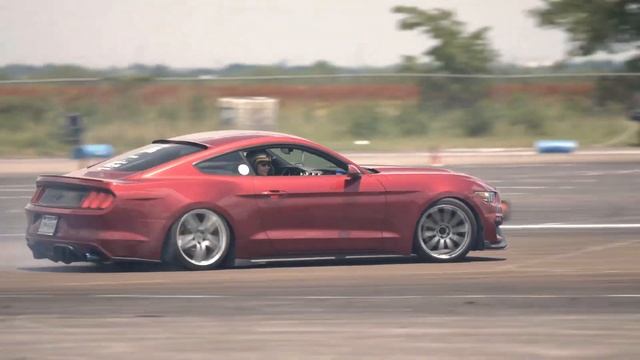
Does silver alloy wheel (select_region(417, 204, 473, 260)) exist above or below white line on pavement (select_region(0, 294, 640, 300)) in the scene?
above

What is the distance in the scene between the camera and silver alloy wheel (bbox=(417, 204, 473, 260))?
12359mm

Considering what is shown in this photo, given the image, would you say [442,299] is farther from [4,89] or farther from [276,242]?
[4,89]

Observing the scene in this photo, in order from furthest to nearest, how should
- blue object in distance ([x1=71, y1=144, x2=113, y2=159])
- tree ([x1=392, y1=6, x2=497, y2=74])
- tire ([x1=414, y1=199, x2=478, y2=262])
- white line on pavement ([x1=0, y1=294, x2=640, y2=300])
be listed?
tree ([x1=392, y1=6, x2=497, y2=74]) → blue object in distance ([x1=71, y1=144, x2=113, y2=159]) → tire ([x1=414, y1=199, x2=478, y2=262]) → white line on pavement ([x1=0, y1=294, x2=640, y2=300])

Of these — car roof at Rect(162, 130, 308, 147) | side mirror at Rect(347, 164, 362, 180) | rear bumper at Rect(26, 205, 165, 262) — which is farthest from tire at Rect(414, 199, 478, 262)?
rear bumper at Rect(26, 205, 165, 262)

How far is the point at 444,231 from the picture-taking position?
12422 mm

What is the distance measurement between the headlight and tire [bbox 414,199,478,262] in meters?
0.19

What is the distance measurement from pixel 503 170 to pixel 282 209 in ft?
46.3

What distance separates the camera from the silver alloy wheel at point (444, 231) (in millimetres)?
12359

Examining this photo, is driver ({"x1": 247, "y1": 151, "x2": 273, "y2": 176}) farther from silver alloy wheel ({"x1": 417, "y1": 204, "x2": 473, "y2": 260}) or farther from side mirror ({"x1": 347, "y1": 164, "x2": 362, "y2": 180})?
silver alloy wheel ({"x1": 417, "y1": 204, "x2": 473, "y2": 260})

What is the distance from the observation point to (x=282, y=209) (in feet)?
39.2

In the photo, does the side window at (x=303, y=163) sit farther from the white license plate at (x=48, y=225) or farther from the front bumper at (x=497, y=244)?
the white license plate at (x=48, y=225)

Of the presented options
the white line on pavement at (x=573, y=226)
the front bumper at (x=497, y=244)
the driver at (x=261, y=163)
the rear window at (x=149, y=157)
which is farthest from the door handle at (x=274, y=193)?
the white line on pavement at (x=573, y=226)

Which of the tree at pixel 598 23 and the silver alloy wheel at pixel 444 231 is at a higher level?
the tree at pixel 598 23

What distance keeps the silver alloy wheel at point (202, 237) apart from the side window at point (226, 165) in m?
0.42
